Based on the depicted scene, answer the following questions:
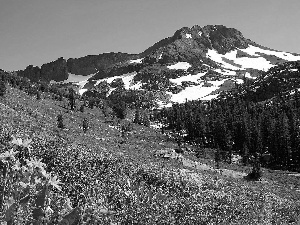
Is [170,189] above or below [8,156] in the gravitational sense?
below

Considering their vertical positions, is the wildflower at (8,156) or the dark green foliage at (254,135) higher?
the wildflower at (8,156)

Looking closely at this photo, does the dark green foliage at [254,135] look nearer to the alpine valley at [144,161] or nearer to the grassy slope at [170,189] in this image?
the alpine valley at [144,161]

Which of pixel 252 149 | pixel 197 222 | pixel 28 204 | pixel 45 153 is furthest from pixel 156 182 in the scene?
pixel 252 149

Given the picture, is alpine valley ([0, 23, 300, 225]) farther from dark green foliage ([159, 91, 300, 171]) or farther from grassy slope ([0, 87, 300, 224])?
dark green foliage ([159, 91, 300, 171])

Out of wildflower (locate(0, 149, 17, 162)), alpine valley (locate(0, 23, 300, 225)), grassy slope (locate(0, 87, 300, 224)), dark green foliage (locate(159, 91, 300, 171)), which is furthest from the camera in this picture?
dark green foliage (locate(159, 91, 300, 171))

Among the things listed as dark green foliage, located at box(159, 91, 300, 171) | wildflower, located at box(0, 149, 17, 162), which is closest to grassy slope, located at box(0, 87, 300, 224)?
wildflower, located at box(0, 149, 17, 162)

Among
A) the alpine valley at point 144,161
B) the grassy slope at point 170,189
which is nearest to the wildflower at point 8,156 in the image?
the alpine valley at point 144,161

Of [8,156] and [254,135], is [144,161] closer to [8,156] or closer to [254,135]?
[8,156]

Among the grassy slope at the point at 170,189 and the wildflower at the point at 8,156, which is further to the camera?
the grassy slope at the point at 170,189

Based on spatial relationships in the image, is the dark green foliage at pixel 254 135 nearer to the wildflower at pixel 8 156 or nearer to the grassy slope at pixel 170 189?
the grassy slope at pixel 170 189

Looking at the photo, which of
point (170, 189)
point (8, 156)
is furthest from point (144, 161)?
point (8, 156)

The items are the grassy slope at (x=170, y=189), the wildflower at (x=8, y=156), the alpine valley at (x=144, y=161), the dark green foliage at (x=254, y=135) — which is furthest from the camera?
the dark green foliage at (x=254, y=135)

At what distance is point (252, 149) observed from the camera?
89312mm

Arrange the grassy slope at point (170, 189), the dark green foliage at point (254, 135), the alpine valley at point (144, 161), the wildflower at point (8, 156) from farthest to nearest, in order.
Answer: the dark green foliage at point (254, 135) < the grassy slope at point (170, 189) < the alpine valley at point (144, 161) < the wildflower at point (8, 156)
